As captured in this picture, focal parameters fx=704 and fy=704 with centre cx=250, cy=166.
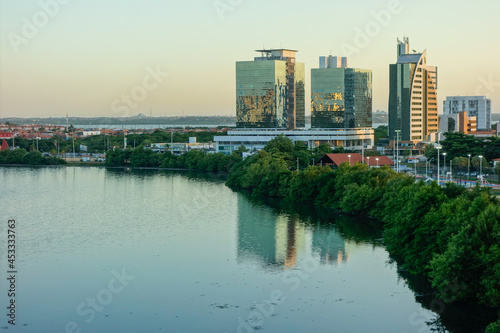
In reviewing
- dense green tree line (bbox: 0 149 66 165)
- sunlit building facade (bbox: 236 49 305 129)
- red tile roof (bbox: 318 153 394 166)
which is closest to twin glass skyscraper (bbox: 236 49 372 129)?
sunlit building facade (bbox: 236 49 305 129)

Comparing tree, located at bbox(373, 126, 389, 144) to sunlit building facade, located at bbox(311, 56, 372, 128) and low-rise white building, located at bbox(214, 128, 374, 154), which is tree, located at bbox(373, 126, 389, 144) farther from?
low-rise white building, located at bbox(214, 128, 374, 154)

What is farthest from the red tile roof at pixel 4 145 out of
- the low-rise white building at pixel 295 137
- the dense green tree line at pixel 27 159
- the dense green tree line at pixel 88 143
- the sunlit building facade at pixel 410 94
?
the sunlit building facade at pixel 410 94

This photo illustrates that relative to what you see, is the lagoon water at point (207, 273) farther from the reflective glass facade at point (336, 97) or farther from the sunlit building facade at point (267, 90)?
the reflective glass facade at point (336, 97)

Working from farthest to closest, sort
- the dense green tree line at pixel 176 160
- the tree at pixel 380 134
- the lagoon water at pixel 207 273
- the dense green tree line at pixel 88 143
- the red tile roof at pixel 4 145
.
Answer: the tree at pixel 380 134
the dense green tree line at pixel 88 143
the red tile roof at pixel 4 145
the dense green tree line at pixel 176 160
the lagoon water at pixel 207 273

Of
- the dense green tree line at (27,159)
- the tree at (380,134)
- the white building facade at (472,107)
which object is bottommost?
the dense green tree line at (27,159)

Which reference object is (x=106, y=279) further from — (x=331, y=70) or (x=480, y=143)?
(x=331, y=70)

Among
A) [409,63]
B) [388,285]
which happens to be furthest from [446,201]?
[409,63]
